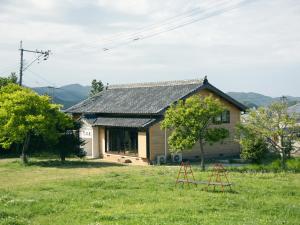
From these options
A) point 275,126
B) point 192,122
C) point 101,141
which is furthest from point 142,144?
point 275,126

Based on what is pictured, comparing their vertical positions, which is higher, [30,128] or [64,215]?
[30,128]

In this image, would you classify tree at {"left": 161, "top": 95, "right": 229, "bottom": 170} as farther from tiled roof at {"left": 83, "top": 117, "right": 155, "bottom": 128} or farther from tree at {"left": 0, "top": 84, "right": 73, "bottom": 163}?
tree at {"left": 0, "top": 84, "right": 73, "bottom": 163}

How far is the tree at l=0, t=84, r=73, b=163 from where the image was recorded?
28.2 m

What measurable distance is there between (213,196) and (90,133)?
69.0 ft

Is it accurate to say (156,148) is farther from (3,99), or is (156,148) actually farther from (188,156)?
(3,99)

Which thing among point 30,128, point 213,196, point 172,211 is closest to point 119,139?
point 30,128

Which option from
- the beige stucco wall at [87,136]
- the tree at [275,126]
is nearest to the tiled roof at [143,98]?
the beige stucco wall at [87,136]

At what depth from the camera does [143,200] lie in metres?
15.0

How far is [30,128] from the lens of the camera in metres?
28.2

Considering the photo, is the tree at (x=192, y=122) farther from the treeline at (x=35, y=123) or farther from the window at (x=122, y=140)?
the treeline at (x=35, y=123)

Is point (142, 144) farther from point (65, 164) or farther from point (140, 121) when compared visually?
point (65, 164)

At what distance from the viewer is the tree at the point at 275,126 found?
24.3 meters

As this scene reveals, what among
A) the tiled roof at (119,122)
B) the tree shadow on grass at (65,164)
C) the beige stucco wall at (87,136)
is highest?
the tiled roof at (119,122)

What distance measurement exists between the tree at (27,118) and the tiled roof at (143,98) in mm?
5714
